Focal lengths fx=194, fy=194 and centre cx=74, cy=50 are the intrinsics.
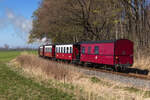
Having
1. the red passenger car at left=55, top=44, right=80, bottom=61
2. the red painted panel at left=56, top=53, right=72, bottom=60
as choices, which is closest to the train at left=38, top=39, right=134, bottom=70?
the red passenger car at left=55, top=44, right=80, bottom=61

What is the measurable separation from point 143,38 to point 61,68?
11.6 m

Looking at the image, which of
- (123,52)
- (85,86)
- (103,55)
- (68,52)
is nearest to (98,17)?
(68,52)

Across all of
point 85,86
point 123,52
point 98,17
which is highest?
point 98,17

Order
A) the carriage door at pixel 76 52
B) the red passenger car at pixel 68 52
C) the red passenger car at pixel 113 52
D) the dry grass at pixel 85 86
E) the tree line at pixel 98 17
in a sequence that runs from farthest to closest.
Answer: the red passenger car at pixel 68 52
the carriage door at pixel 76 52
the tree line at pixel 98 17
the red passenger car at pixel 113 52
the dry grass at pixel 85 86

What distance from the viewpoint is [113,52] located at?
15.6m

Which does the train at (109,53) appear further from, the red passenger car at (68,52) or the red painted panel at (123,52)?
the red passenger car at (68,52)

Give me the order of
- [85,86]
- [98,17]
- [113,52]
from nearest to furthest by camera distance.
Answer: [85,86] < [113,52] < [98,17]

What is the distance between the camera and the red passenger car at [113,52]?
1562cm

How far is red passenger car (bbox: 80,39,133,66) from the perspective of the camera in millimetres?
15625

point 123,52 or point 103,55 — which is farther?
point 103,55

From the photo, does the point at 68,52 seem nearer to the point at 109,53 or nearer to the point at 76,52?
the point at 76,52

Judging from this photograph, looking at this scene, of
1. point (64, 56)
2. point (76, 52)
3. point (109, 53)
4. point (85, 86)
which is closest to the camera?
point (85, 86)

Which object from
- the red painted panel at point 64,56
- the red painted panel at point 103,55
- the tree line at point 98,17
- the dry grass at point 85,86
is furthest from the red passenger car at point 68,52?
the dry grass at point 85,86

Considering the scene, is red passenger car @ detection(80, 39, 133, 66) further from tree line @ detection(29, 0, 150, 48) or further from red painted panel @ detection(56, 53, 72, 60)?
red painted panel @ detection(56, 53, 72, 60)
